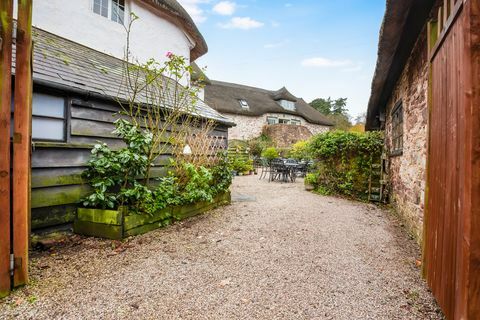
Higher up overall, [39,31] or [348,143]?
[39,31]

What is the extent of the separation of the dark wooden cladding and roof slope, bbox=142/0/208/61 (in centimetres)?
524

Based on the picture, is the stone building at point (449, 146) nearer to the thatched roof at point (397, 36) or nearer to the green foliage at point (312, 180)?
the thatched roof at point (397, 36)

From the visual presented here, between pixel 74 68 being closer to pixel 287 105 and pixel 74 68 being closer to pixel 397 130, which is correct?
pixel 397 130

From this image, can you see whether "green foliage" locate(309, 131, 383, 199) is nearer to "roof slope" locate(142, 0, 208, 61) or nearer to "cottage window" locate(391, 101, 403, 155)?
"cottage window" locate(391, 101, 403, 155)

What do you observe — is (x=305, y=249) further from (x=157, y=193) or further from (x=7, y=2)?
(x=7, y=2)

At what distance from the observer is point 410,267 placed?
2.73 metres

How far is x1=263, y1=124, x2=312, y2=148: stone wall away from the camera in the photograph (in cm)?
2381

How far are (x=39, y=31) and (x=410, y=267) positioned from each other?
26.5 ft

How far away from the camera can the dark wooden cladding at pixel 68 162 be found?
3.32m

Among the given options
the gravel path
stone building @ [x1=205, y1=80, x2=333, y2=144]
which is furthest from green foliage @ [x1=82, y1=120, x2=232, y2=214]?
stone building @ [x1=205, y1=80, x2=333, y2=144]

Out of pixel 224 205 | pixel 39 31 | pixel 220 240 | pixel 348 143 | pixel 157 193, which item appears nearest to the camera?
pixel 220 240

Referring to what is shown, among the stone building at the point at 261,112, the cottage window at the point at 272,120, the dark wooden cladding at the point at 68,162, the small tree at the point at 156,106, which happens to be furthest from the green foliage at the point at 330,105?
the dark wooden cladding at the point at 68,162

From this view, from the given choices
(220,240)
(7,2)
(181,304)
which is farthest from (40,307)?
(7,2)

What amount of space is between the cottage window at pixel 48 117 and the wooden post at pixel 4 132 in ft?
5.48
